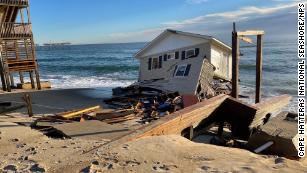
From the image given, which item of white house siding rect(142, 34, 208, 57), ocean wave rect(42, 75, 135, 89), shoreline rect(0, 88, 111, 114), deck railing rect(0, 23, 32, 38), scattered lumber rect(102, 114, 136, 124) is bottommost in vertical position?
ocean wave rect(42, 75, 135, 89)

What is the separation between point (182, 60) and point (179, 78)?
260cm

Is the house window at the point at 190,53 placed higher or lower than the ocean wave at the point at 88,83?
higher

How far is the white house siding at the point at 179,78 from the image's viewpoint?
19562 millimetres

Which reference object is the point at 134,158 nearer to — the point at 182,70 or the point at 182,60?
the point at 182,70

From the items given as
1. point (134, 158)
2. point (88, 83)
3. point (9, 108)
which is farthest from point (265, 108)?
point (88, 83)

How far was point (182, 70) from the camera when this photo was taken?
69.3ft

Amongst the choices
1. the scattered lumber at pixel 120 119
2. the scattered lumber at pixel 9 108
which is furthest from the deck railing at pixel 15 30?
the scattered lumber at pixel 120 119

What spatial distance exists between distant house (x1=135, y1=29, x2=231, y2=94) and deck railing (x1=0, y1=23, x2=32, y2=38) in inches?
338

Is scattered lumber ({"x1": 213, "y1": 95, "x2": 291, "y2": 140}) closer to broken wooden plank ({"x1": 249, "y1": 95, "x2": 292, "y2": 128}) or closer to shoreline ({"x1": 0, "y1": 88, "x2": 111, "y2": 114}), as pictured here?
broken wooden plank ({"x1": 249, "y1": 95, "x2": 292, "y2": 128})

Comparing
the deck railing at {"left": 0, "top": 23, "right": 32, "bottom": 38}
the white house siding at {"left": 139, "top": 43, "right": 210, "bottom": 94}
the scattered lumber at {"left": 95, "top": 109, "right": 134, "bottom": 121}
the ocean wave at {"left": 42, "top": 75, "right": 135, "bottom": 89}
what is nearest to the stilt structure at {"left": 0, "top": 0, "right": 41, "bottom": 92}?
the deck railing at {"left": 0, "top": 23, "right": 32, "bottom": 38}

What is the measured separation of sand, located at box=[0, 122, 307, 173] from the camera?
591cm

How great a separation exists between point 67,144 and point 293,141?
529cm

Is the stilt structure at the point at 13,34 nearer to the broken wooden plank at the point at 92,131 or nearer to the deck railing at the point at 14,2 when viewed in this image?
the deck railing at the point at 14,2

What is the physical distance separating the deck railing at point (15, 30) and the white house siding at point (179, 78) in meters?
8.89
